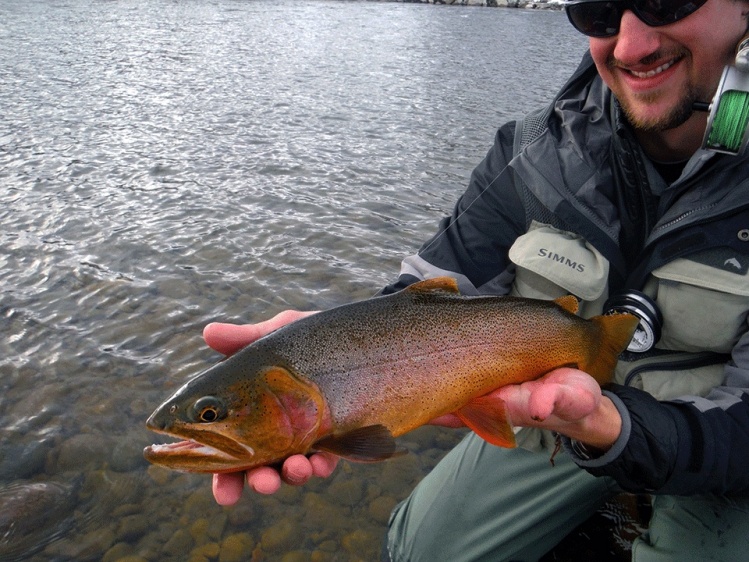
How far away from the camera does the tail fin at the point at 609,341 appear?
2.51m

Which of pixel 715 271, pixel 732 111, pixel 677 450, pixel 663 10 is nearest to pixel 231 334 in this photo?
pixel 677 450

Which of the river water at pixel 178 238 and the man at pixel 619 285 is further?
the river water at pixel 178 238

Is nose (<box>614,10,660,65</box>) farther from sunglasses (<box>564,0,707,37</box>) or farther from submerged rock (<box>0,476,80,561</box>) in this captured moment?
submerged rock (<box>0,476,80,561</box>)

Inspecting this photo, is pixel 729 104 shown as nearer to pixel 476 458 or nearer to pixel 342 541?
pixel 476 458

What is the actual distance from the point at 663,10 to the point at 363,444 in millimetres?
2251

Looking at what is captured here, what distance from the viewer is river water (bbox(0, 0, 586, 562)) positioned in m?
3.99

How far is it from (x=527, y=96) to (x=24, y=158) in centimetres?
1249

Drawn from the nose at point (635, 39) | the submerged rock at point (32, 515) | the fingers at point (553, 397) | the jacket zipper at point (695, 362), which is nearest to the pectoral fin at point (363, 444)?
the fingers at point (553, 397)

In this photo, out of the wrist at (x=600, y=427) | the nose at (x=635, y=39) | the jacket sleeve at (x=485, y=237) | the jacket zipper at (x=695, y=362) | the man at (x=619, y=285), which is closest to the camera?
the wrist at (x=600, y=427)

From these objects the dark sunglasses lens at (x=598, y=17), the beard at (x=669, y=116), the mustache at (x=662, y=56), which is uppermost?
the dark sunglasses lens at (x=598, y=17)

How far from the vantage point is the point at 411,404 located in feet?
7.43

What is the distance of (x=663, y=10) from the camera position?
103 inches

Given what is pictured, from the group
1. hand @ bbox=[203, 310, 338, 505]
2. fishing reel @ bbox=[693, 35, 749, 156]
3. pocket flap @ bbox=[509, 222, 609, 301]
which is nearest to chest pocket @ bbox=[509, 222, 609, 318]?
pocket flap @ bbox=[509, 222, 609, 301]

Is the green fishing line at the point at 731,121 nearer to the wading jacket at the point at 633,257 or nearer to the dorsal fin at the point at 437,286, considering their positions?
the wading jacket at the point at 633,257
